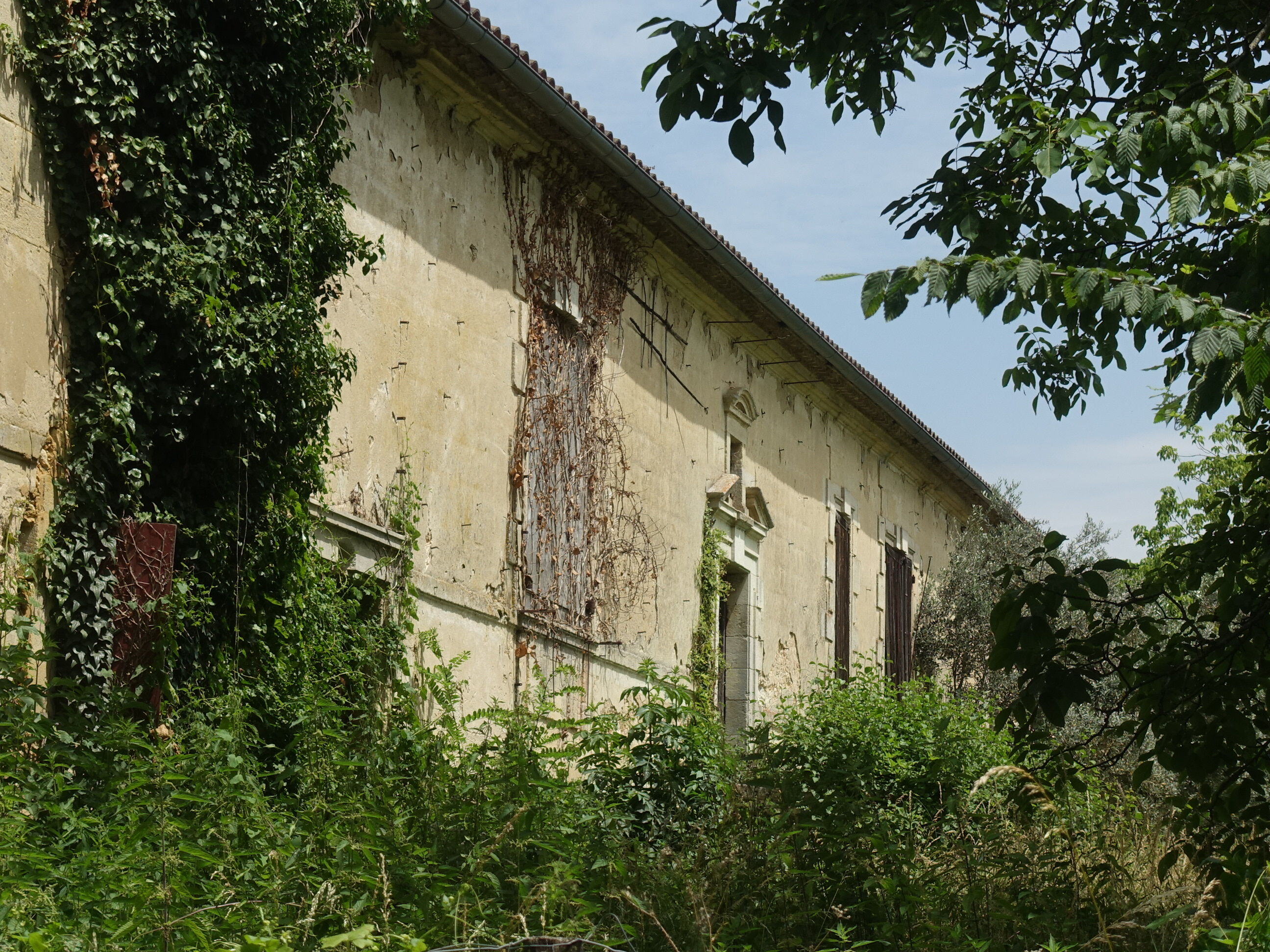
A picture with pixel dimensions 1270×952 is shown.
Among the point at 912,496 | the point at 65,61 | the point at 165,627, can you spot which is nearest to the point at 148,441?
the point at 165,627

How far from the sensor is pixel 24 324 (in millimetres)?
6078

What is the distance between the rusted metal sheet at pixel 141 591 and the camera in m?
6.34

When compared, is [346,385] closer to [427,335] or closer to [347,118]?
[427,335]

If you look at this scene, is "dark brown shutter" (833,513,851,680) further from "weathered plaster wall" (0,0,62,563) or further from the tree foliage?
"weathered plaster wall" (0,0,62,563)

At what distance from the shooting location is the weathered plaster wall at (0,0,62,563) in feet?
19.6

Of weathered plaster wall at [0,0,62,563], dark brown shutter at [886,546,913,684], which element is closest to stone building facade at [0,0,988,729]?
weathered plaster wall at [0,0,62,563]

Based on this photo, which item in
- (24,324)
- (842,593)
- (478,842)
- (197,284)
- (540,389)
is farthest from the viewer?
(842,593)

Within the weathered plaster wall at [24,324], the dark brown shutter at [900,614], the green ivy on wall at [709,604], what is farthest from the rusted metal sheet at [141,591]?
the dark brown shutter at [900,614]

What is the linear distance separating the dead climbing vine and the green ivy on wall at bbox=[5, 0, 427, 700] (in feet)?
8.56

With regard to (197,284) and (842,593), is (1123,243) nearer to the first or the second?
(197,284)

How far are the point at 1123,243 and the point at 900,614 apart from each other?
40.8 ft

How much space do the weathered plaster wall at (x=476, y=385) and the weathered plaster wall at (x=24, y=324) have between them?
2.10 meters

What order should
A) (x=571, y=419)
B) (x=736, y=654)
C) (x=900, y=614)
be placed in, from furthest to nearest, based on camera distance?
1. (x=900, y=614)
2. (x=736, y=654)
3. (x=571, y=419)

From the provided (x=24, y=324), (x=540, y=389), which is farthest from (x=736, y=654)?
(x=24, y=324)
